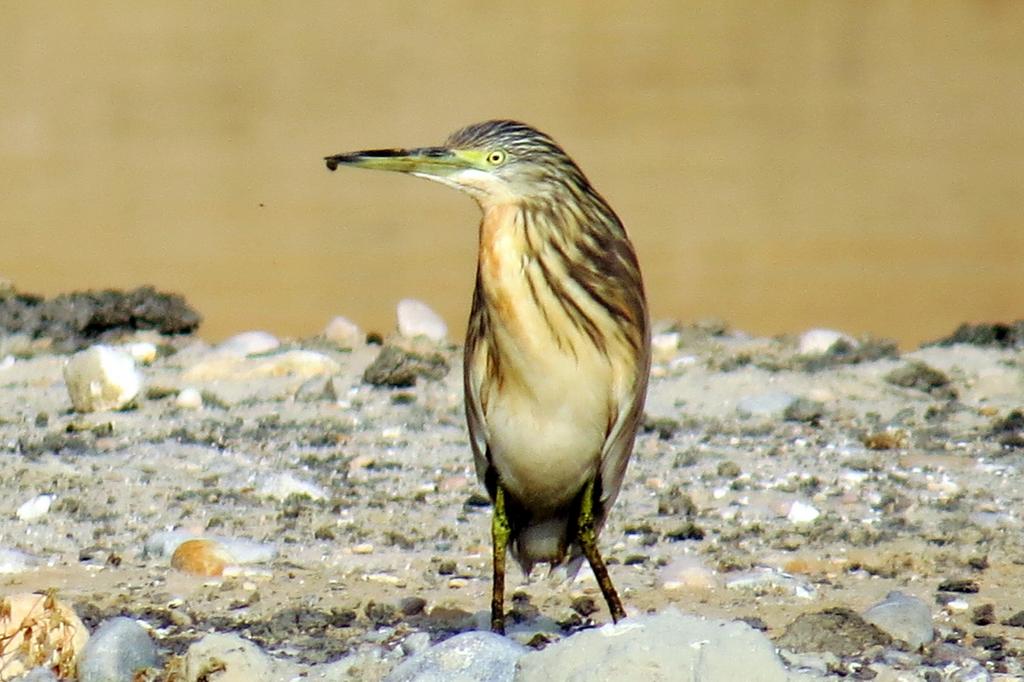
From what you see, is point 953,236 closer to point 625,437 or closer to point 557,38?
point 557,38

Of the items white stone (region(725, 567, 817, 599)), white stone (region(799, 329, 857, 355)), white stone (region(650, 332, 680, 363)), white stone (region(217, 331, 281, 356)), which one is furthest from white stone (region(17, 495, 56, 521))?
white stone (region(799, 329, 857, 355))

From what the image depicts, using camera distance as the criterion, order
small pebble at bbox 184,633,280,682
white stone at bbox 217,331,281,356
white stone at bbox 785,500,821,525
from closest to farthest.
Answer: small pebble at bbox 184,633,280,682, white stone at bbox 785,500,821,525, white stone at bbox 217,331,281,356

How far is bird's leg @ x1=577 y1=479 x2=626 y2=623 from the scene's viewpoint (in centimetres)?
547

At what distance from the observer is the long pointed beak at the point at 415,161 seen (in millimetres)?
5191

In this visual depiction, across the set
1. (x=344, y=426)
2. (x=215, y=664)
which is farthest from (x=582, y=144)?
(x=215, y=664)

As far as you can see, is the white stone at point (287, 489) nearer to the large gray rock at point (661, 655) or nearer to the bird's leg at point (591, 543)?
the bird's leg at point (591, 543)

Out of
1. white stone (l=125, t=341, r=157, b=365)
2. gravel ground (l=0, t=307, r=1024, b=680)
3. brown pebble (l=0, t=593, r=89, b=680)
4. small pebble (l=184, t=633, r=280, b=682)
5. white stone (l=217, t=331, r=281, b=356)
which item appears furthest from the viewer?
white stone (l=217, t=331, r=281, b=356)

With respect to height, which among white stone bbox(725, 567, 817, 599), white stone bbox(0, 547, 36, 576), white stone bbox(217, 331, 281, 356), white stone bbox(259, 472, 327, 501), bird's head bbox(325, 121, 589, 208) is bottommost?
white stone bbox(217, 331, 281, 356)

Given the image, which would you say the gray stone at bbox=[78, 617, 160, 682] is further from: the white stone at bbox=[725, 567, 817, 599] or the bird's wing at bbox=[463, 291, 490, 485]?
the white stone at bbox=[725, 567, 817, 599]

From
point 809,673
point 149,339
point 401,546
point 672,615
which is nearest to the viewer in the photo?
point 672,615

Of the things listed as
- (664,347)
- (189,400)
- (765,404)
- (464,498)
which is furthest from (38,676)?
(664,347)

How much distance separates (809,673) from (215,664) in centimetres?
148

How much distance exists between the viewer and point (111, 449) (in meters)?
7.49

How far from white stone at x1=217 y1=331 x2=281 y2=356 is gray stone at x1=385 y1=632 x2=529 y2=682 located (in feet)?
15.5
